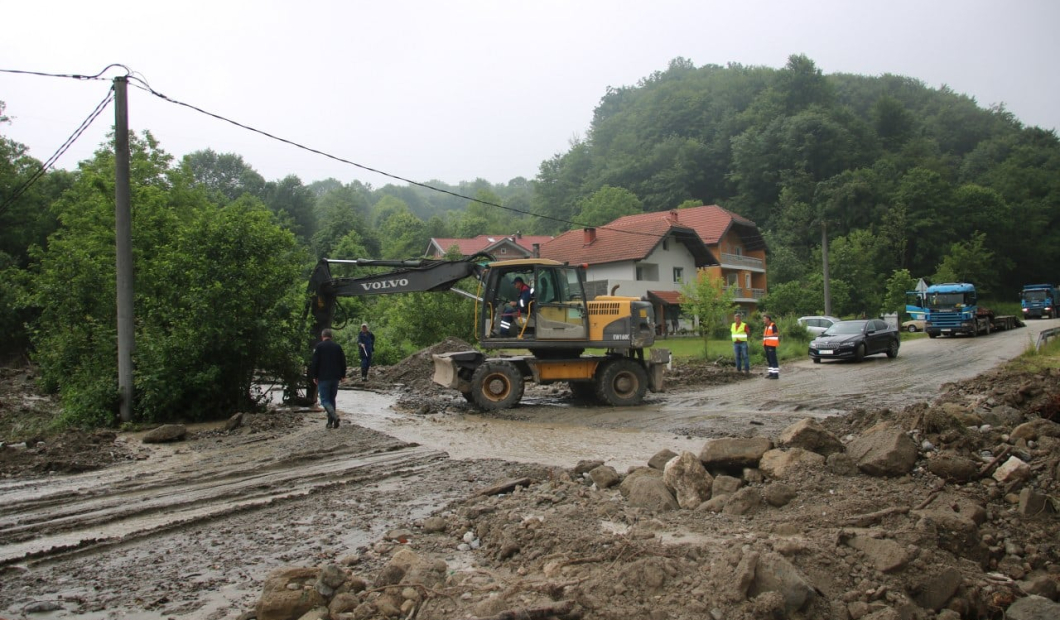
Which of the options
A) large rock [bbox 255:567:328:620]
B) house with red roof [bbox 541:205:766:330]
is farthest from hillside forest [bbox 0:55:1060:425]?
large rock [bbox 255:567:328:620]

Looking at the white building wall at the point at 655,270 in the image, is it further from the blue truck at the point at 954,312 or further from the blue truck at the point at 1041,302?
the blue truck at the point at 1041,302

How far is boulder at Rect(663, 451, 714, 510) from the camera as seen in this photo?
6.90 m

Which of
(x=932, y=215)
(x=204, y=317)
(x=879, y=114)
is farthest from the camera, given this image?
(x=879, y=114)

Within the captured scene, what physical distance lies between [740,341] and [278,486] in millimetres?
16270

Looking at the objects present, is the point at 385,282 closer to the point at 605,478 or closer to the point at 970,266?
the point at 605,478

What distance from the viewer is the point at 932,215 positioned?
6488 cm

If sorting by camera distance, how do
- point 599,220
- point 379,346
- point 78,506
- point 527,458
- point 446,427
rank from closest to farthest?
1. point 78,506
2. point 527,458
3. point 446,427
4. point 379,346
5. point 599,220

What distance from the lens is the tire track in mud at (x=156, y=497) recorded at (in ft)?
22.1

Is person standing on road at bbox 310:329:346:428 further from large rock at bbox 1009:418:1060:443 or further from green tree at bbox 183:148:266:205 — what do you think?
green tree at bbox 183:148:266:205

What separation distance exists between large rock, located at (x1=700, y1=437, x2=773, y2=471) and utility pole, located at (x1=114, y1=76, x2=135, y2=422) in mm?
11670

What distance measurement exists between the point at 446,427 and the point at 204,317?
5.46m

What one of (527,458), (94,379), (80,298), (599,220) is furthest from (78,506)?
(599,220)

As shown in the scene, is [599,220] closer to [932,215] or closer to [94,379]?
[932,215]

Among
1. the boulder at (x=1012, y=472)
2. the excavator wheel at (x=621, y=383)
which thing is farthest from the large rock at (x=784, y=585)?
the excavator wheel at (x=621, y=383)
